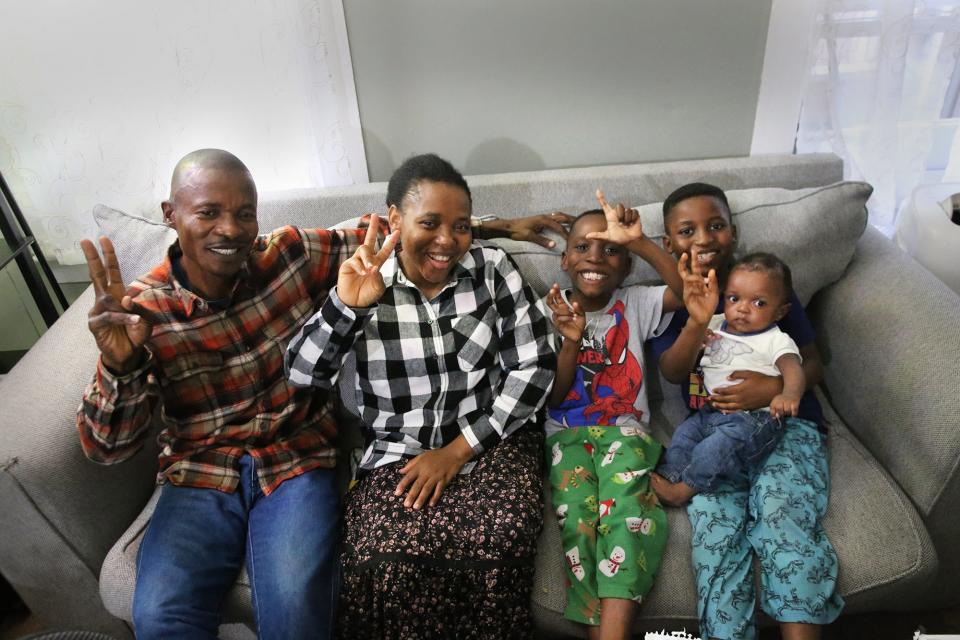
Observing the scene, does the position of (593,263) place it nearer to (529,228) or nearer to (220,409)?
(529,228)

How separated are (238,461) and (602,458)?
78 centimetres

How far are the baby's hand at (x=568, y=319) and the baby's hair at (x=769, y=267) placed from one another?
0.37m

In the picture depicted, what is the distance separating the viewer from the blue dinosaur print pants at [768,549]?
3.90ft

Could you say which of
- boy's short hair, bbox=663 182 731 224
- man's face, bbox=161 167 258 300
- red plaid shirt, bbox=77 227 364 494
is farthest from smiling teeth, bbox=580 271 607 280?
man's face, bbox=161 167 258 300

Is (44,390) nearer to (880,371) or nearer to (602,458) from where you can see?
(602,458)

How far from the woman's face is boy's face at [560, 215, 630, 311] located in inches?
11.6

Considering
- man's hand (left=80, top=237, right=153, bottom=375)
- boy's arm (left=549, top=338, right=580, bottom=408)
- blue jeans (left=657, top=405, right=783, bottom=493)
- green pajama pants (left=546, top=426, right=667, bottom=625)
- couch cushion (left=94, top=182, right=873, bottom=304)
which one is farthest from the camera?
couch cushion (left=94, top=182, right=873, bottom=304)

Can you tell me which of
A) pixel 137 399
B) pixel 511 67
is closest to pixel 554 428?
pixel 137 399

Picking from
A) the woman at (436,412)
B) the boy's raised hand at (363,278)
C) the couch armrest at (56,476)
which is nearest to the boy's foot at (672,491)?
the woman at (436,412)

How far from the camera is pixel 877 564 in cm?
123

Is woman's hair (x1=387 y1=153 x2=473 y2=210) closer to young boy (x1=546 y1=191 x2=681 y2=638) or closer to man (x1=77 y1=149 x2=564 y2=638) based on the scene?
man (x1=77 y1=149 x2=564 y2=638)

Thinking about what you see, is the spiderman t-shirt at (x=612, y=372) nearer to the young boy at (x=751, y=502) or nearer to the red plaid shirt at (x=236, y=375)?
the young boy at (x=751, y=502)

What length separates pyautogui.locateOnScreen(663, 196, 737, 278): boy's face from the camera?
150 centimetres

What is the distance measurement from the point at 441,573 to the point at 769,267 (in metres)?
0.95
